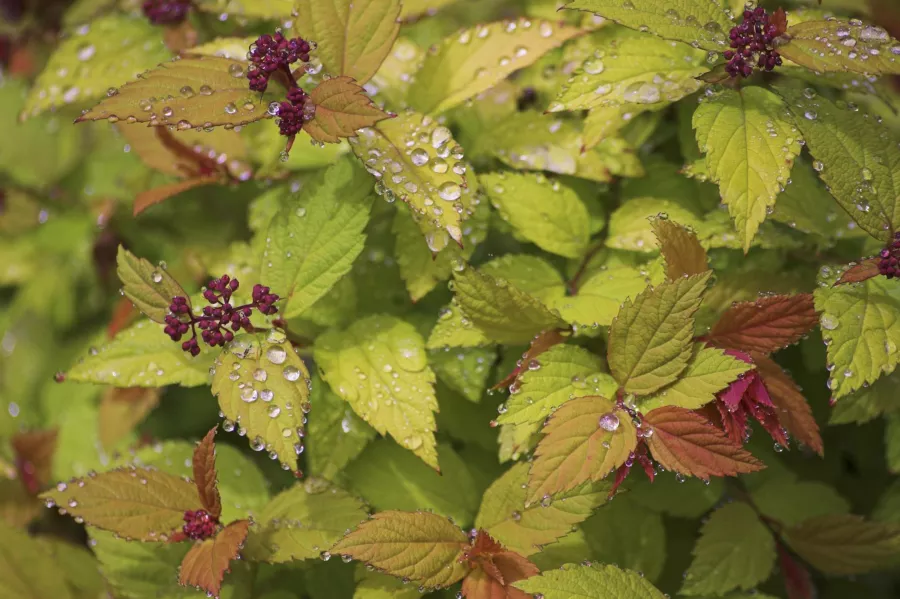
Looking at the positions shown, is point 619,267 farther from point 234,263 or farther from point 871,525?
point 234,263

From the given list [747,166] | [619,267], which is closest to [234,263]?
[619,267]

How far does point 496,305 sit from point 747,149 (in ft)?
1.31

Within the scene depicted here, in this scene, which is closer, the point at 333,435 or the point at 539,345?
the point at 539,345

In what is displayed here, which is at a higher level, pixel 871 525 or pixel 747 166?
pixel 747 166

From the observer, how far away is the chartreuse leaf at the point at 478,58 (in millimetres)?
1150

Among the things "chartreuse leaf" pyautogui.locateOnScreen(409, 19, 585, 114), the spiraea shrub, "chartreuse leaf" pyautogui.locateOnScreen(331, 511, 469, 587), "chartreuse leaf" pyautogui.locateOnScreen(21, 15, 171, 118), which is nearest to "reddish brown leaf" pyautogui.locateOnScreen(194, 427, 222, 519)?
the spiraea shrub

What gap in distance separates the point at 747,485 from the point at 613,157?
24.5 inches

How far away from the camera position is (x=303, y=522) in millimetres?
1063

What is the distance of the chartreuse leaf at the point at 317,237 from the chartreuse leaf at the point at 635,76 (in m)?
0.32

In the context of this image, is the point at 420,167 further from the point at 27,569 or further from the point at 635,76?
the point at 27,569

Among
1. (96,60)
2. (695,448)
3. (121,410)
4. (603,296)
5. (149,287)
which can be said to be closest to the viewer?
(695,448)

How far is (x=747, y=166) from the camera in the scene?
949mm

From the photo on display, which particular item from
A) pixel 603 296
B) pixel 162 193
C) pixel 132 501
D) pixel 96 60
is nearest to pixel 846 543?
pixel 603 296

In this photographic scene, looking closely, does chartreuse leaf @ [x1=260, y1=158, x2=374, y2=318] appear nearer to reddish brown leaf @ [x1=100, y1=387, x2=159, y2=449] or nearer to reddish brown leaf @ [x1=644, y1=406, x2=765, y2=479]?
reddish brown leaf @ [x1=644, y1=406, x2=765, y2=479]
